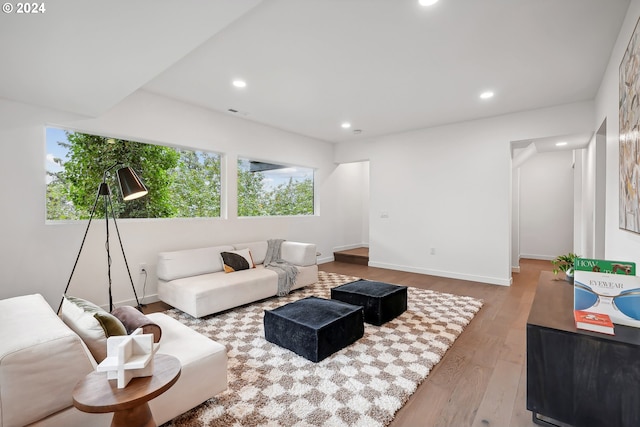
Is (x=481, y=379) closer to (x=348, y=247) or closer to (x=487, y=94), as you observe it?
(x=487, y=94)

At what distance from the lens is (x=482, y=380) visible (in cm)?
216

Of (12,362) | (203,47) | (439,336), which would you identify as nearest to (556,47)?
(439,336)

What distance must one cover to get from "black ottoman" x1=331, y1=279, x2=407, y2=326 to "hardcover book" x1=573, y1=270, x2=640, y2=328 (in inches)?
69.3

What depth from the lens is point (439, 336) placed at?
9.32 feet

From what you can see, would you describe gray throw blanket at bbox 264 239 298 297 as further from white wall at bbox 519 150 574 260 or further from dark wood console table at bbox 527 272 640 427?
white wall at bbox 519 150 574 260

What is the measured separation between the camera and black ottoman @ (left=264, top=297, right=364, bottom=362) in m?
2.37

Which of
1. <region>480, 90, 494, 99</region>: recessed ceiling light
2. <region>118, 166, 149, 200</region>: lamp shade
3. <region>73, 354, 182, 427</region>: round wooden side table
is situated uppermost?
<region>480, 90, 494, 99</region>: recessed ceiling light

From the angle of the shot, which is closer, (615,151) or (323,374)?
(323,374)

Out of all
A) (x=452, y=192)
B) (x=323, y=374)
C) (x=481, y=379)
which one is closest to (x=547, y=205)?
(x=452, y=192)

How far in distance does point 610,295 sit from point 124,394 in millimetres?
2265

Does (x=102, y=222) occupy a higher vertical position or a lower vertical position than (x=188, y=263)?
higher

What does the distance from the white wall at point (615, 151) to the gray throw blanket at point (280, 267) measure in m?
3.35

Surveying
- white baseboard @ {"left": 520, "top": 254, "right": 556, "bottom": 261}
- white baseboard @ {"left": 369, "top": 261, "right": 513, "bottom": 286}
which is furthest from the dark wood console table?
white baseboard @ {"left": 520, "top": 254, "right": 556, "bottom": 261}

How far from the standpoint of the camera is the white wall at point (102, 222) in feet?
9.60
